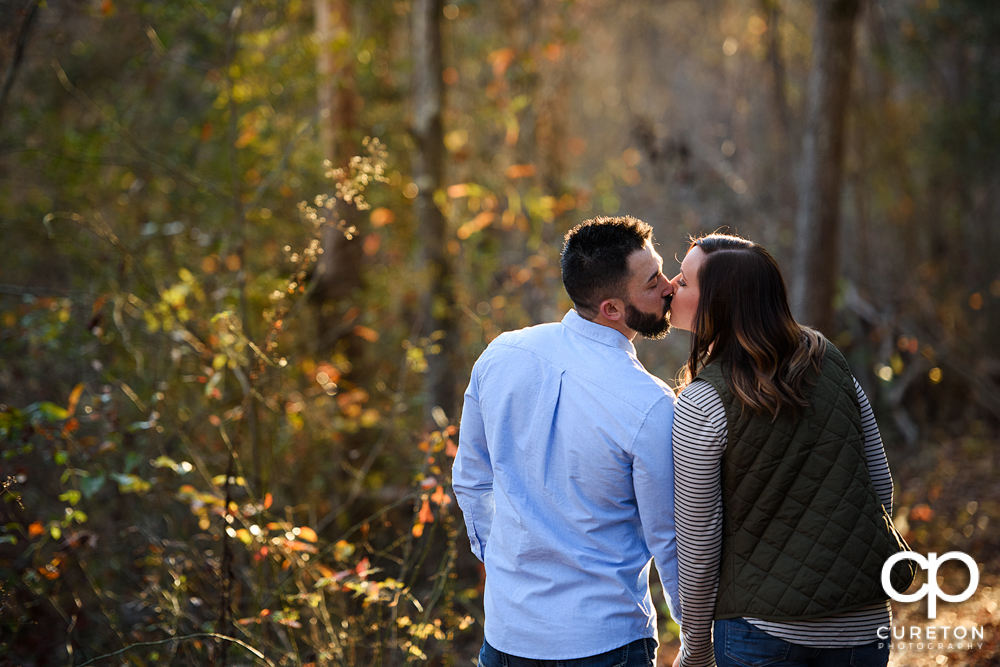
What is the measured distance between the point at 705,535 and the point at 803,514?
0.25m

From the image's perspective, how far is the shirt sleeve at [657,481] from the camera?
70.9 inches

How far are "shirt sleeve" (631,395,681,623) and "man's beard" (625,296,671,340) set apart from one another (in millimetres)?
276

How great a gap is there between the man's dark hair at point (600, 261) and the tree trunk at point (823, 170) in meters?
4.84

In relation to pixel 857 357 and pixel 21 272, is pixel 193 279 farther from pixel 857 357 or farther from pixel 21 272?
pixel 857 357

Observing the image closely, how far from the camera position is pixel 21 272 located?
6270 mm

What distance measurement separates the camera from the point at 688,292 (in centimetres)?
202

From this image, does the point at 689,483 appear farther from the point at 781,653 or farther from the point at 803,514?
the point at 781,653

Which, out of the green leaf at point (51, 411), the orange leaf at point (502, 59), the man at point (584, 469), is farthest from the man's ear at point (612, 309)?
the orange leaf at point (502, 59)

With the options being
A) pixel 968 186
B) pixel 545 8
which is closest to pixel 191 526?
pixel 545 8

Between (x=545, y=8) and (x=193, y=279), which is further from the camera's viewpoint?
(x=545, y=8)

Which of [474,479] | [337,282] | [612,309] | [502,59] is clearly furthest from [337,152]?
[612,309]

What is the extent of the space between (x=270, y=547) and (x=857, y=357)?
702 centimetres

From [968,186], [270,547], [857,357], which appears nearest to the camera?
[270,547]

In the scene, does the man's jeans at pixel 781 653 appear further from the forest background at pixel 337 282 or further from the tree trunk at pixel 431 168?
the tree trunk at pixel 431 168
